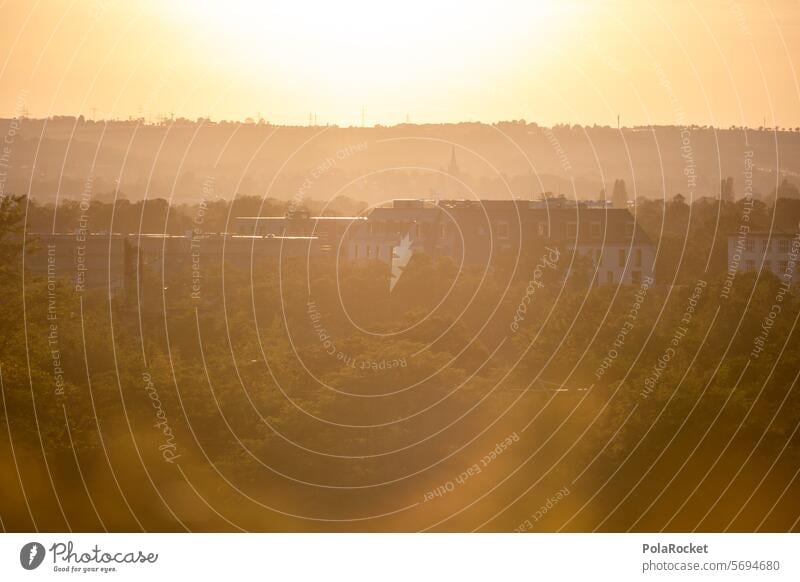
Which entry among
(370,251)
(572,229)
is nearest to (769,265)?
(572,229)

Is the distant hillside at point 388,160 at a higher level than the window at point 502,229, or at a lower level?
higher

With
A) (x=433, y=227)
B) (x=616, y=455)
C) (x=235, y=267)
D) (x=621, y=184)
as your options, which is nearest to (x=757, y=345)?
(x=616, y=455)

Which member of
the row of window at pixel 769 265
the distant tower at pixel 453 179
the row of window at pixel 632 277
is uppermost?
the distant tower at pixel 453 179

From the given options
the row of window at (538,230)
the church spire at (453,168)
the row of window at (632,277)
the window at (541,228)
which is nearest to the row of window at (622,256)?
the row of window at (632,277)

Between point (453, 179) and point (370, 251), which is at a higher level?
point (453, 179)

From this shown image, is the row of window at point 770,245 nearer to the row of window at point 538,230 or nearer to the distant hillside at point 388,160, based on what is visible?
the row of window at point 538,230

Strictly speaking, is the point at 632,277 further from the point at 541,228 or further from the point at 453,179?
the point at 453,179

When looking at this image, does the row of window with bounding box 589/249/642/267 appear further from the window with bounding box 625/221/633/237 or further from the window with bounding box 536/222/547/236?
the window with bounding box 536/222/547/236

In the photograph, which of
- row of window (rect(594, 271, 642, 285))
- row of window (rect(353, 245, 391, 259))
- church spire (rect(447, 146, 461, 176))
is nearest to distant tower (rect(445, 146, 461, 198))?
church spire (rect(447, 146, 461, 176))
